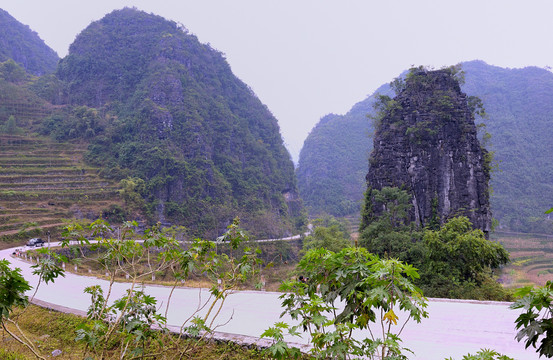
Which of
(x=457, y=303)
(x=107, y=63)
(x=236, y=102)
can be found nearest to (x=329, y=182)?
(x=236, y=102)

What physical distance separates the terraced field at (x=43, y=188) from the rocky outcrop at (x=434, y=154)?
73.0ft

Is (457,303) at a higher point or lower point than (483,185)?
lower

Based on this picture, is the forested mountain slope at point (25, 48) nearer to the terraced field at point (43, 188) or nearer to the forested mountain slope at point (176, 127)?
the forested mountain slope at point (176, 127)

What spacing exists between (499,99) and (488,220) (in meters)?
55.4

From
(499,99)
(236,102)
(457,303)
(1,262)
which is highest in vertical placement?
(499,99)

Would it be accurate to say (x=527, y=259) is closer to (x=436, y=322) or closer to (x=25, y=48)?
(x=436, y=322)

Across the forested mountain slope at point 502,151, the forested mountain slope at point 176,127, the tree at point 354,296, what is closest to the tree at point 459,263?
the tree at point 354,296

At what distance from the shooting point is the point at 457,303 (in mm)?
5430

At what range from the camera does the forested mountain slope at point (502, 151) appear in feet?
137

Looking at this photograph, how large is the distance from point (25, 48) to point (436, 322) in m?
77.8

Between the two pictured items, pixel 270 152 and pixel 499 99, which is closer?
pixel 270 152

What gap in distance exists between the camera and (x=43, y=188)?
83.4 ft

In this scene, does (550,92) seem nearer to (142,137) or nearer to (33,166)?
(142,137)

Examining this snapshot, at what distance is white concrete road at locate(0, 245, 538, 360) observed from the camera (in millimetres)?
3750
